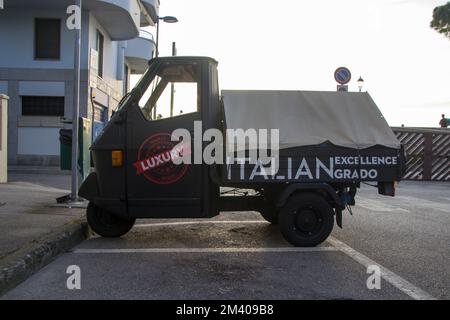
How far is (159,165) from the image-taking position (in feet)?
19.9

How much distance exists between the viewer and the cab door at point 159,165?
6.05 metres

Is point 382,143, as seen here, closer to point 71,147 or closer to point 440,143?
point 71,147

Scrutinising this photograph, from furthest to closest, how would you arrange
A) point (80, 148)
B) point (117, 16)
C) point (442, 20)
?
1. point (442, 20)
2. point (117, 16)
3. point (80, 148)

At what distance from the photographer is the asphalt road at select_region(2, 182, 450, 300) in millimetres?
4414

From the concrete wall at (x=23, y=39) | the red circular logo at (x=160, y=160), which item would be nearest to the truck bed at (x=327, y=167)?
the red circular logo at (x=160, y=160)

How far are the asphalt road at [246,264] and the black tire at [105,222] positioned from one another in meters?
0.18

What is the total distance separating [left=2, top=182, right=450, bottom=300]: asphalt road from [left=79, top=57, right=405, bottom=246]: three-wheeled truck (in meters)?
0.52

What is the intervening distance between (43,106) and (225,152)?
578 inches

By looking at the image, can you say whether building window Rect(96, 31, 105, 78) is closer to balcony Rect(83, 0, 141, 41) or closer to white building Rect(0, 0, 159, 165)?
balcony Rect(83, 0, 141, 41)

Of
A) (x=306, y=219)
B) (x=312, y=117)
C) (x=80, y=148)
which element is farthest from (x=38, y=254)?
(x=80, y=148)

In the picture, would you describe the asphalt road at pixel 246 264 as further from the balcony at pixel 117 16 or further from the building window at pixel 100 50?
the building window at pixel 100 50

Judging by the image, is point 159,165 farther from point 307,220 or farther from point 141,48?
point 141,48

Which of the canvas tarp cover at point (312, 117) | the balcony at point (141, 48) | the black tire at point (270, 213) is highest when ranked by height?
the balcony at point (141, 48)
